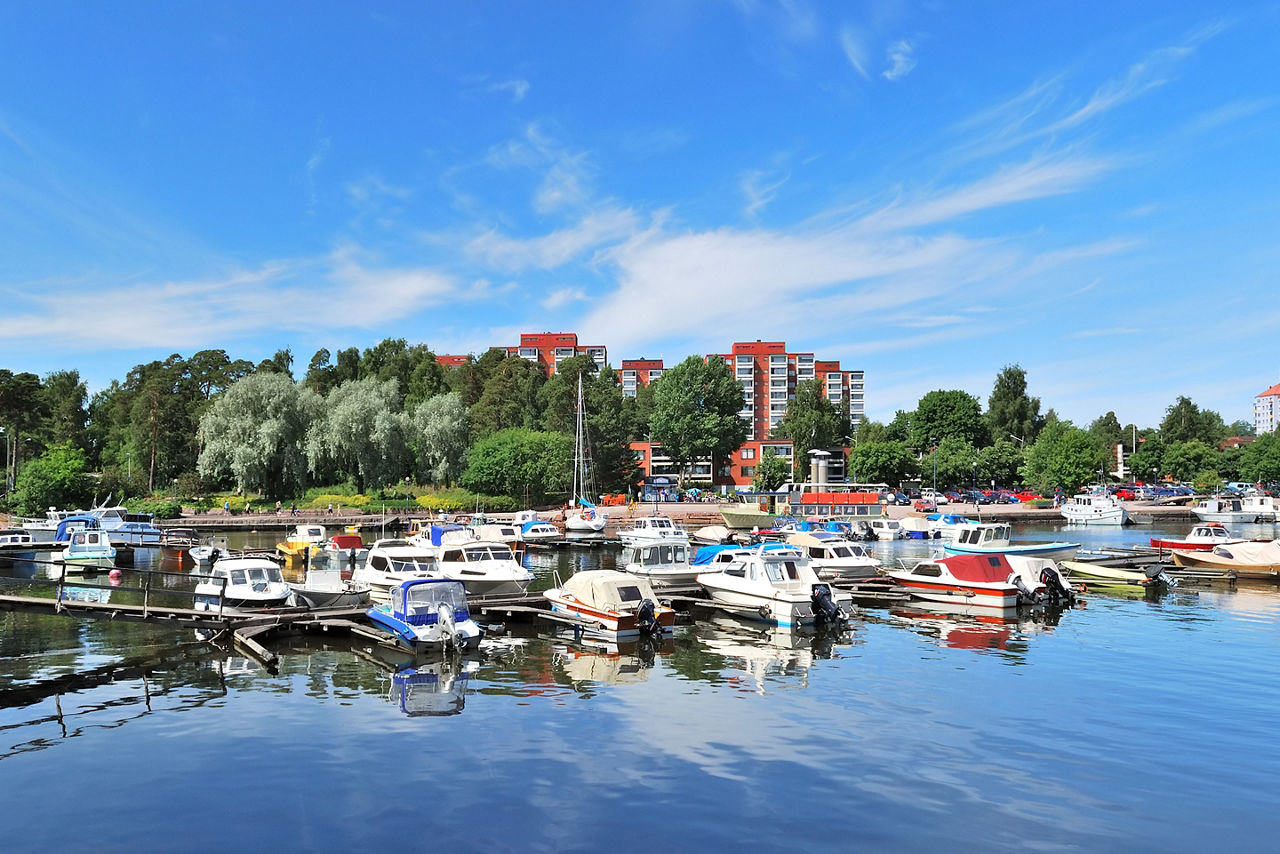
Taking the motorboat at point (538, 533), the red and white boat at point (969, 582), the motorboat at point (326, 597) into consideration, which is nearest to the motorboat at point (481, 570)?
the motorboat at point (326, 597)

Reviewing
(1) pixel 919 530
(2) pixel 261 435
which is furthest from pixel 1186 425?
(2) pixel 261 435

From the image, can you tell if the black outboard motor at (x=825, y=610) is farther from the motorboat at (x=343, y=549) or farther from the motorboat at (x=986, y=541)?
the motorboat at (x=343, y=549)

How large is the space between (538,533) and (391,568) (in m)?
28.7

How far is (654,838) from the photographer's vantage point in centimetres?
1289

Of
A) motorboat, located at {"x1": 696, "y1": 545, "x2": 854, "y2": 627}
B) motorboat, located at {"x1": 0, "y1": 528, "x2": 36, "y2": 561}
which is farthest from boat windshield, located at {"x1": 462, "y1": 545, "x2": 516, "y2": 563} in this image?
motorboat, located at {"x1": 0, "y1": 528, "x2": 36, "y2": 561}

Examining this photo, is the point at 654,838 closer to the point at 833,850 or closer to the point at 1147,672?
the point at 833,850

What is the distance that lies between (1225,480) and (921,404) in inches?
2028

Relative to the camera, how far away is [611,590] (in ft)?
94.3

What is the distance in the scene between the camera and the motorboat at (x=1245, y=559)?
145 ft

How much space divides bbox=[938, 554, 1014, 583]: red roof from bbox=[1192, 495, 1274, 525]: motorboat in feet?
233

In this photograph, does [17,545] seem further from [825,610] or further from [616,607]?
[825,610]

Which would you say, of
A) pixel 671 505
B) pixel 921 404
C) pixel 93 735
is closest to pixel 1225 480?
pixel 921 404

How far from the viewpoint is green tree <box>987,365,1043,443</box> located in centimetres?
14662

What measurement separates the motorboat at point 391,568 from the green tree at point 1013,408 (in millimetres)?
125730
